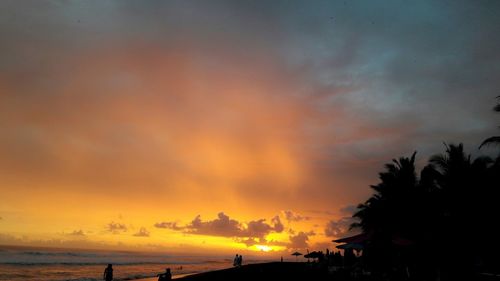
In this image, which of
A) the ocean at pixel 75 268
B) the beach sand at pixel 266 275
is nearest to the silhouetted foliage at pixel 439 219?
the beach sand at pixel 266 275

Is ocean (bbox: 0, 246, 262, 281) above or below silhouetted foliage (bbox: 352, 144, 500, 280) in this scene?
below

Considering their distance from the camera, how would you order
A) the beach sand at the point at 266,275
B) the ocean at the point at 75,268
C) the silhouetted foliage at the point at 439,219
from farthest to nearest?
1. the ocean at the point at 75,268
2. the beach sand at the point at 266,275
3. the silhouetted foliage at the point at 439,219

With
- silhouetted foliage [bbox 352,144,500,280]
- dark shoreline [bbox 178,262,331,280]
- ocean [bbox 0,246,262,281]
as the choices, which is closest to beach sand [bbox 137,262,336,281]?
dark shoreline [bbox 178,262,331,280]

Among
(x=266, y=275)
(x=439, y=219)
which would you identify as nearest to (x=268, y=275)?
(x=266, y=275)

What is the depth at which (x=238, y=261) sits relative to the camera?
194ft

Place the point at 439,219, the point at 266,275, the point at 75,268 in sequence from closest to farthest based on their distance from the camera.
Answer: the point at 439,219 → the point at 266,275 → the point at 75,268

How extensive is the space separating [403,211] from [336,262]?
15.4 meters

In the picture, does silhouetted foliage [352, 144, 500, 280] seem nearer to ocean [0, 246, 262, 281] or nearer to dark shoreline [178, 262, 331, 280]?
dark shoreline [178, 262, 331, 280]

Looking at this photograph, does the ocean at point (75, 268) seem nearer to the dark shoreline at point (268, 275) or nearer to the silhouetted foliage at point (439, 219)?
the dark shoreline at point (268, 275)

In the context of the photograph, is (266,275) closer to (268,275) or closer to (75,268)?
(268,275)

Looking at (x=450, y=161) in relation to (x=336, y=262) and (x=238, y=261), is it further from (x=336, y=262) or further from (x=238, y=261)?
(x=238, y=261)

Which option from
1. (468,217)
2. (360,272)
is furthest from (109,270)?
(468,217)

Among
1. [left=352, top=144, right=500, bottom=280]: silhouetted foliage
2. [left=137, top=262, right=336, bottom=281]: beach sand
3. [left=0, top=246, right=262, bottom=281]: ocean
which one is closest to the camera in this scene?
[left=352, top=144, right=500, bottom=280]: silhouetted foliage

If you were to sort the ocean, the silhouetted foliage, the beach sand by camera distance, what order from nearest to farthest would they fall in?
1. the silhouetted foliage
2. the beach sand
3. the ocean
